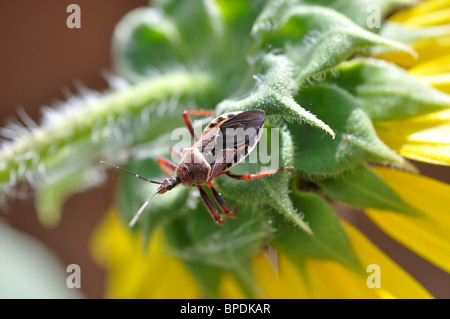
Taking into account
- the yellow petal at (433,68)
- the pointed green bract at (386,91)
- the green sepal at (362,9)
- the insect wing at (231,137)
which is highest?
the green sepal at (362,9)

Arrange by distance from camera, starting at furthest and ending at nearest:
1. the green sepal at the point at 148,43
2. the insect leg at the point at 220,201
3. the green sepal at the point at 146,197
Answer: the green sepal at the point at 148,43
the green sepal at the point at 146,197
the insect leg at the point at 220,201

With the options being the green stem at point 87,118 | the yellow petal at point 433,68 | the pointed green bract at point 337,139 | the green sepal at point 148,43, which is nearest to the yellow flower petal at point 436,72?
the yellow petal at point 433,68

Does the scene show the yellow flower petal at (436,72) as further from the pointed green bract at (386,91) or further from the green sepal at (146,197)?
the green sepal at (146,197)

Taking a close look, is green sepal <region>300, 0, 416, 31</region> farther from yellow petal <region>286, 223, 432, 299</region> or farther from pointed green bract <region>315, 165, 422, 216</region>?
yellow petal <region>286, 223, 432, 299</region>

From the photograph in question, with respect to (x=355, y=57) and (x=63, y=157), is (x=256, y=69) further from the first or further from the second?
(x=63, y=157)

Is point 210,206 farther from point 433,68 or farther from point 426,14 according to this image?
point 426,14

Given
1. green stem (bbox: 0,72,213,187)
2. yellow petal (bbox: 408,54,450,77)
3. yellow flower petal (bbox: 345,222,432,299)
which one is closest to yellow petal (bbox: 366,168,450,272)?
yellow flower petal (bbox: 345,222,432,299)
